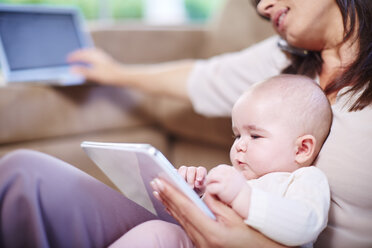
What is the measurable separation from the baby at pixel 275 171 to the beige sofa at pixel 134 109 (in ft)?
2.03

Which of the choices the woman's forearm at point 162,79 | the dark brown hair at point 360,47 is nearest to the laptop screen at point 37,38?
the woman's forearm at point 162,79

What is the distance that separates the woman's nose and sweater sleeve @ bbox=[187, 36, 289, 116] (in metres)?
0.15

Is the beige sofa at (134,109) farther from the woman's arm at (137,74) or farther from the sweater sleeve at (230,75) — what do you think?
the sweater sleeve at (230,75)

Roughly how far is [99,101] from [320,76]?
0.84 meters

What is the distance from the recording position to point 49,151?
133 cm

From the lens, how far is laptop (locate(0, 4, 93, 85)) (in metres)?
1.23

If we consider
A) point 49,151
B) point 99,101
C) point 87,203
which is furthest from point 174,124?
point 87,203

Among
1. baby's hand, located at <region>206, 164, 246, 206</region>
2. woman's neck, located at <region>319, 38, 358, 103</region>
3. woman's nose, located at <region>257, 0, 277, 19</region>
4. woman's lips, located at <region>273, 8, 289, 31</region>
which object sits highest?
woman's nose, located at <region>257, 0, 277, 19</region>

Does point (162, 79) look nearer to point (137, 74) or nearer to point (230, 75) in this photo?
A: point (137, 74)

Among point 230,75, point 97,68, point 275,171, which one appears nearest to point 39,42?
point 97,68

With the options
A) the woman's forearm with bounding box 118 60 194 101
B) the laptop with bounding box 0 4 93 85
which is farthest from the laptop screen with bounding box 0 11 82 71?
the woman's forearm with bounding box 118 60 194 101

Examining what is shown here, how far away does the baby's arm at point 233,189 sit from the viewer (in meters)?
0.57

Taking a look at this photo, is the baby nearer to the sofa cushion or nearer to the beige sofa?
the beige sofa

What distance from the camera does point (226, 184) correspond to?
58 cm
